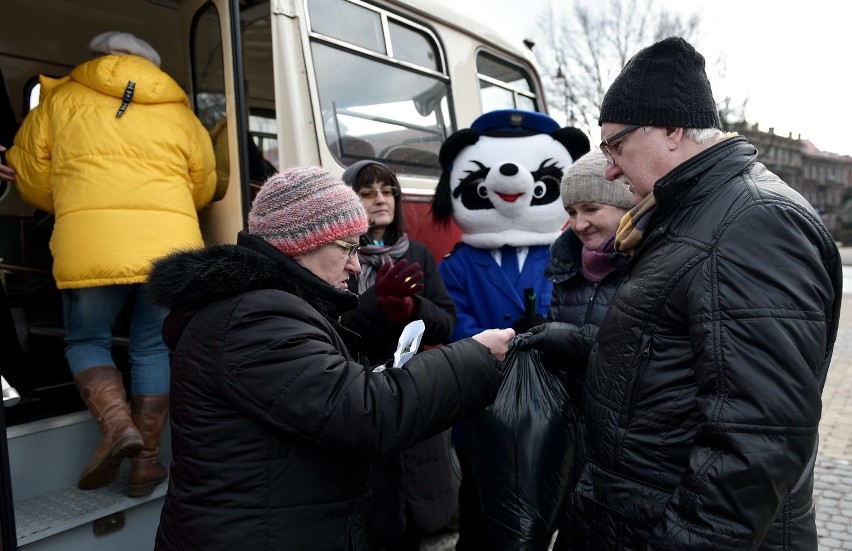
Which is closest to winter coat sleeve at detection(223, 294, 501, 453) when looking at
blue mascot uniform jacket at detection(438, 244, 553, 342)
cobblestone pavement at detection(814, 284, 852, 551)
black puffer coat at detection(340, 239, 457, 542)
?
black puffer coat at detection(340, 239, 457, 542)

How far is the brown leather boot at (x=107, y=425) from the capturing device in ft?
8.21

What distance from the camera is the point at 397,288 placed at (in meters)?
2.51

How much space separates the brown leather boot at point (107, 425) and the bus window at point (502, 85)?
3.06 m

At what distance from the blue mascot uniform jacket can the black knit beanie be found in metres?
1.61

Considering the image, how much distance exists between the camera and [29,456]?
2.51 metres

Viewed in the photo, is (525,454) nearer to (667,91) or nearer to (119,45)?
(667,91)

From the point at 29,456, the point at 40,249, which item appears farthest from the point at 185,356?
the point at 40,249

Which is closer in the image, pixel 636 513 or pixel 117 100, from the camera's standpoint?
pixel 636 513

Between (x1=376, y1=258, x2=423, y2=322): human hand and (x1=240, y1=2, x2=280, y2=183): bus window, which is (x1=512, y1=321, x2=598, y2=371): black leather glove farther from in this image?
(x1=240, y1=2, x2=280, y2=183): bus window

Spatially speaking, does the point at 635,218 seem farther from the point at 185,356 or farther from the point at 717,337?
the point at 185,356

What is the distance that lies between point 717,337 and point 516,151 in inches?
87.0

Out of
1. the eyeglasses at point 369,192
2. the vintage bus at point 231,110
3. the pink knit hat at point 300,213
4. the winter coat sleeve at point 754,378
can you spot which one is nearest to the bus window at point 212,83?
the vintage bus at point 231,110

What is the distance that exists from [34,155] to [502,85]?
329 centimetres

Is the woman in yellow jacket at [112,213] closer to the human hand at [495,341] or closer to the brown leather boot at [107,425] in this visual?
the brown leather boot at [107,425]
